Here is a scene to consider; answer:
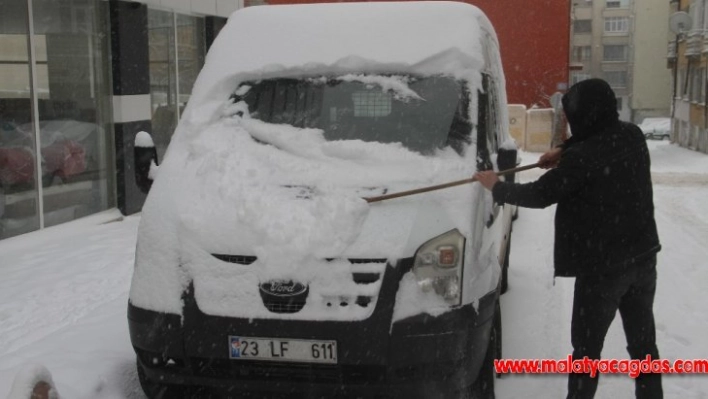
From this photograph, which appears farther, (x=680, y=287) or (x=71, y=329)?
(x=680, y=287)

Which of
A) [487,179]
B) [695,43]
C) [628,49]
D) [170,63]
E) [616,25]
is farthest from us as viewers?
[616,25]

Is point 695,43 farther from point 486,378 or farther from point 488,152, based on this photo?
point 486,378

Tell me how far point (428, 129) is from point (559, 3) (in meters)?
25.8

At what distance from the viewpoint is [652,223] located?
405 cm

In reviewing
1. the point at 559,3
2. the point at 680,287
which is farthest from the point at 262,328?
the point at 559,3

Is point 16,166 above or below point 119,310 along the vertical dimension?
above

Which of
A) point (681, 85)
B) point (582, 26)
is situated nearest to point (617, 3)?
point (582, 26)

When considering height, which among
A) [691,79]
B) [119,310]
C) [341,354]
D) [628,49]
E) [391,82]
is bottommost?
[119,310]

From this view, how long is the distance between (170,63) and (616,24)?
7178 centimetres

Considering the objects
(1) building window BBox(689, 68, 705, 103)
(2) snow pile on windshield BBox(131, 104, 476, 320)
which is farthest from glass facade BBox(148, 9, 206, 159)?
(1) building window BBox(689, 68, 705, 103)

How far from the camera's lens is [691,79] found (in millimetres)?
32938

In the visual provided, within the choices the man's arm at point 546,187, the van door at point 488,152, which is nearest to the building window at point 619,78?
the van door at point 488,152

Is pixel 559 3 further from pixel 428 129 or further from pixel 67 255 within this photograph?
pixel 428 129

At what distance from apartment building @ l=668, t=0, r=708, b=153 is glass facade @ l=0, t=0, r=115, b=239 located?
23.3 meters
